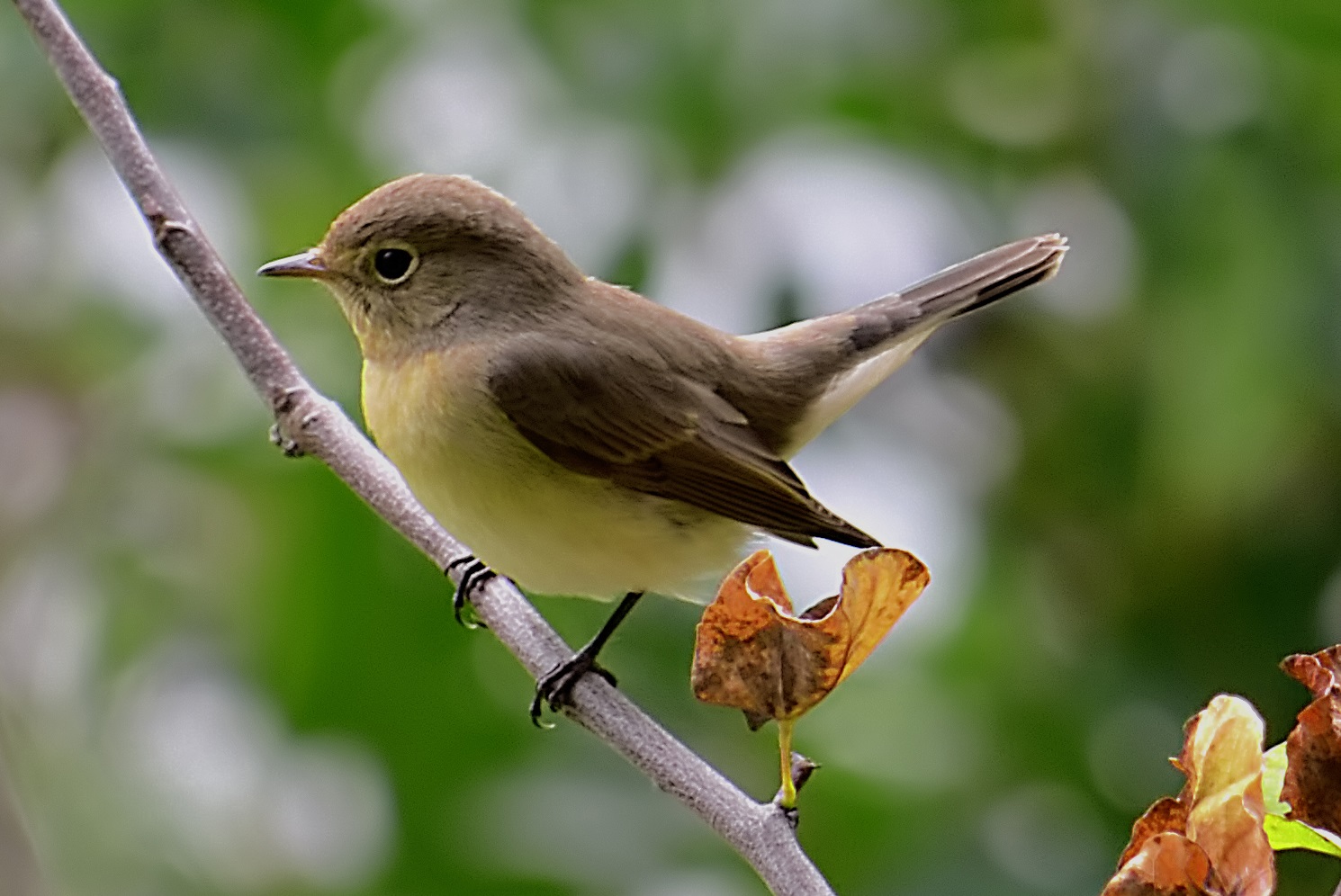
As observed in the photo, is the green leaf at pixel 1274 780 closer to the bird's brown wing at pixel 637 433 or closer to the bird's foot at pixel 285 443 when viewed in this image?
the bird's brown wing at pixel 637 433


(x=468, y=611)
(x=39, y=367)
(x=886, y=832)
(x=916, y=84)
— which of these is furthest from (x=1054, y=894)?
(x=39, y=367)

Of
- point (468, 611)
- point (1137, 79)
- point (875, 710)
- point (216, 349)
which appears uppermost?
point (1137, 79)

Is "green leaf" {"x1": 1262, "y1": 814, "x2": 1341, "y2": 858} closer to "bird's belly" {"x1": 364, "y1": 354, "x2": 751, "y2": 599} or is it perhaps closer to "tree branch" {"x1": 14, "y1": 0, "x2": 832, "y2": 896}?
"tree branch" {"x1": 14, "y1": 0, "x2": 832, "y2": 896}

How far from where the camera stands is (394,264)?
3.46m

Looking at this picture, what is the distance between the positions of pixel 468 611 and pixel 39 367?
4.33 ft

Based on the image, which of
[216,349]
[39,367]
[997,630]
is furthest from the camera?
[39,367]

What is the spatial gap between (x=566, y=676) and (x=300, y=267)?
987 mm

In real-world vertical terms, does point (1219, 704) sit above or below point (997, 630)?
below

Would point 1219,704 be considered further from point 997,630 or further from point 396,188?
point 396,188

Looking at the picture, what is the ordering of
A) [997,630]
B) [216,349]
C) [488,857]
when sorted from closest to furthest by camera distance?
[488,857], [997,630], [216,349]

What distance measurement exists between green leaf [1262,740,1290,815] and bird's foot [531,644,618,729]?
139cm

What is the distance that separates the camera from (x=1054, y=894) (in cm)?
331

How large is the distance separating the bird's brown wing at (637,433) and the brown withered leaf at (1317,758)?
171 centimetres

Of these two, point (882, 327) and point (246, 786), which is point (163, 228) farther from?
point (882, 327)
